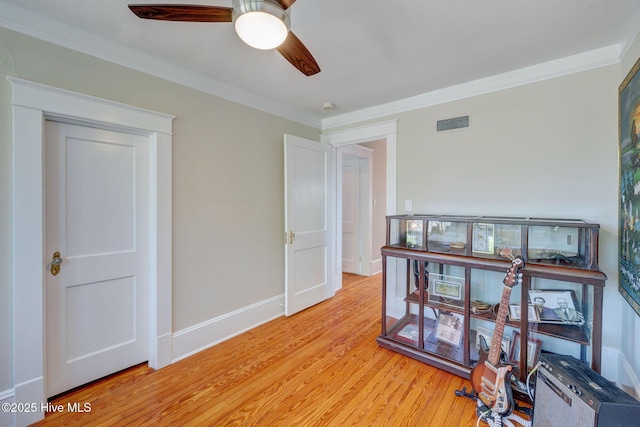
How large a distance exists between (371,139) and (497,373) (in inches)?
100

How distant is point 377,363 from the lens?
223 cm

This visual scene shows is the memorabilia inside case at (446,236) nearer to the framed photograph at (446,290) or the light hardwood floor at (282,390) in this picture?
the framed photograph at (446,290)

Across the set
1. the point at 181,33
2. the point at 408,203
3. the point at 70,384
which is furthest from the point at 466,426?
the point at 181,33

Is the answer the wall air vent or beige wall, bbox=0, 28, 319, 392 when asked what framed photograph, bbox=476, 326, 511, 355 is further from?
beige wall, bbox=0, 28, 319, 392

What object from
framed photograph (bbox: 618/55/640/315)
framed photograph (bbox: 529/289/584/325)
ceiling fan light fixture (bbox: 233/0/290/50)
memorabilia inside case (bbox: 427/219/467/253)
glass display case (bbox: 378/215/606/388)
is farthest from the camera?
memorabilia inside case (bbox: 427/219/467/253)

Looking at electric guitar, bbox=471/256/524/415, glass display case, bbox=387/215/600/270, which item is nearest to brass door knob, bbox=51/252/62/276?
glass display case, bbox=387/215/600/270

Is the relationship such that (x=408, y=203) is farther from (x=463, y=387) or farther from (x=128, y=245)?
(x=128, y=245)

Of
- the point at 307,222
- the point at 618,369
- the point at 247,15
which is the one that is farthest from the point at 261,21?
the point at 618,369

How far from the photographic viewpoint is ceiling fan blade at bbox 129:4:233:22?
1176mm

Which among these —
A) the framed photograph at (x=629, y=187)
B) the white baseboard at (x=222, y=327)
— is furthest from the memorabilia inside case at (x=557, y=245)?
the white baseboard at (x=222, y=327)

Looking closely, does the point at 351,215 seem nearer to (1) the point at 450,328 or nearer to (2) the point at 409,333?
(2) the point at 409,333

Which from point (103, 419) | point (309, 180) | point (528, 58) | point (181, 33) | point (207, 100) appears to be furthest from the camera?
point (309, 180)

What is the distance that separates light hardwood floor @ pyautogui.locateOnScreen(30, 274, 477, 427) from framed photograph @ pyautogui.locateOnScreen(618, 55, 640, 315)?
122cm

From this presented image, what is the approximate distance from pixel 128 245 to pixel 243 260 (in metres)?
1.02
